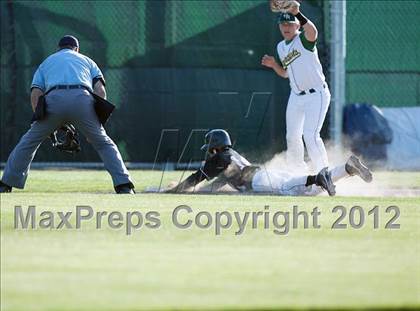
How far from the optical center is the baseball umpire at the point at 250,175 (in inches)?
512

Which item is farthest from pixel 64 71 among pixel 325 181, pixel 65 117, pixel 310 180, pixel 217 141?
pixel 325 181

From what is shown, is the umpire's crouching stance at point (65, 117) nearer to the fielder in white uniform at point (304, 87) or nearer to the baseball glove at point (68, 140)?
the baseball glove at point (68, 140)

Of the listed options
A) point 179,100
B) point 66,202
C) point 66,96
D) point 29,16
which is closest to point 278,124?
point 179,100

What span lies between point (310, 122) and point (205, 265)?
21.3ft

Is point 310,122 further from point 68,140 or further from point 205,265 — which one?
point 205,265

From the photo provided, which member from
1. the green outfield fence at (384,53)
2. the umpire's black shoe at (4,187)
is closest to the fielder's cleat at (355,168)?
the umpire's black shoe at (4,187)

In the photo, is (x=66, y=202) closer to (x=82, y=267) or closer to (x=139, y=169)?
(x=82, y=267)

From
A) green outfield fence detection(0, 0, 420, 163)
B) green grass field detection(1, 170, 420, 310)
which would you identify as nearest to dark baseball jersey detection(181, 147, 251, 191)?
green grass field detection(1, 170, 420, 310)

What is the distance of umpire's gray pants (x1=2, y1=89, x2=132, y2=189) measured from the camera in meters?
12.4

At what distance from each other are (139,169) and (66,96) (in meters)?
6.72

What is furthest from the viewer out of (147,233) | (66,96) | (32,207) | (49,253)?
(66,96)

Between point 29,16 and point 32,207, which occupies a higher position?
point 29,16

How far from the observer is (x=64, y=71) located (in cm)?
1253

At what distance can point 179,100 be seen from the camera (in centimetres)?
1914
